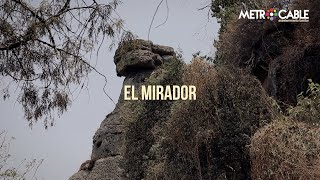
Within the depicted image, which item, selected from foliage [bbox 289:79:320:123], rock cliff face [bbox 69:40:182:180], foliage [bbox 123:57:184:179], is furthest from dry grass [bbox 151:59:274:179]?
foliage [bbox 123:57:184:179]

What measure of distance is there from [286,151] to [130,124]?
29.1 feet

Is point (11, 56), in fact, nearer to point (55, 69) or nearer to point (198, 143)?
point (55, 69)

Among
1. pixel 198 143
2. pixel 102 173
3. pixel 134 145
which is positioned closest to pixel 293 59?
pixel 198 143

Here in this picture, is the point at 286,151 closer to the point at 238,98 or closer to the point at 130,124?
the point at 238,98

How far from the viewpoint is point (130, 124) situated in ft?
50.0

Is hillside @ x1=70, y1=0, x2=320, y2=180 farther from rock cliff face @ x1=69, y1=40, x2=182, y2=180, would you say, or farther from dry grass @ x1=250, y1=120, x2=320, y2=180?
rock cliff face @ x1=69, y1=40, x2=182, y2=180

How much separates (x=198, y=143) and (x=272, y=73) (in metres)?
2.85

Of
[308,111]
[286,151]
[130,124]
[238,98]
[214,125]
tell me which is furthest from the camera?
[130,124]

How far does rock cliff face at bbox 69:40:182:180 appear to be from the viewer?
48.6ft

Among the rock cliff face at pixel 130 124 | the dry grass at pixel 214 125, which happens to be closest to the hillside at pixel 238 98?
the dry grass at pixel 214 125

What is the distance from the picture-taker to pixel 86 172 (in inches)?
870

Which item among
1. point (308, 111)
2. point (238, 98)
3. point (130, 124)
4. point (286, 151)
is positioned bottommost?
point (286, 151)

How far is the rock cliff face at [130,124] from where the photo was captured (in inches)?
583

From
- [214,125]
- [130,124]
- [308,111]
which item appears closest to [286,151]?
[308,111]
